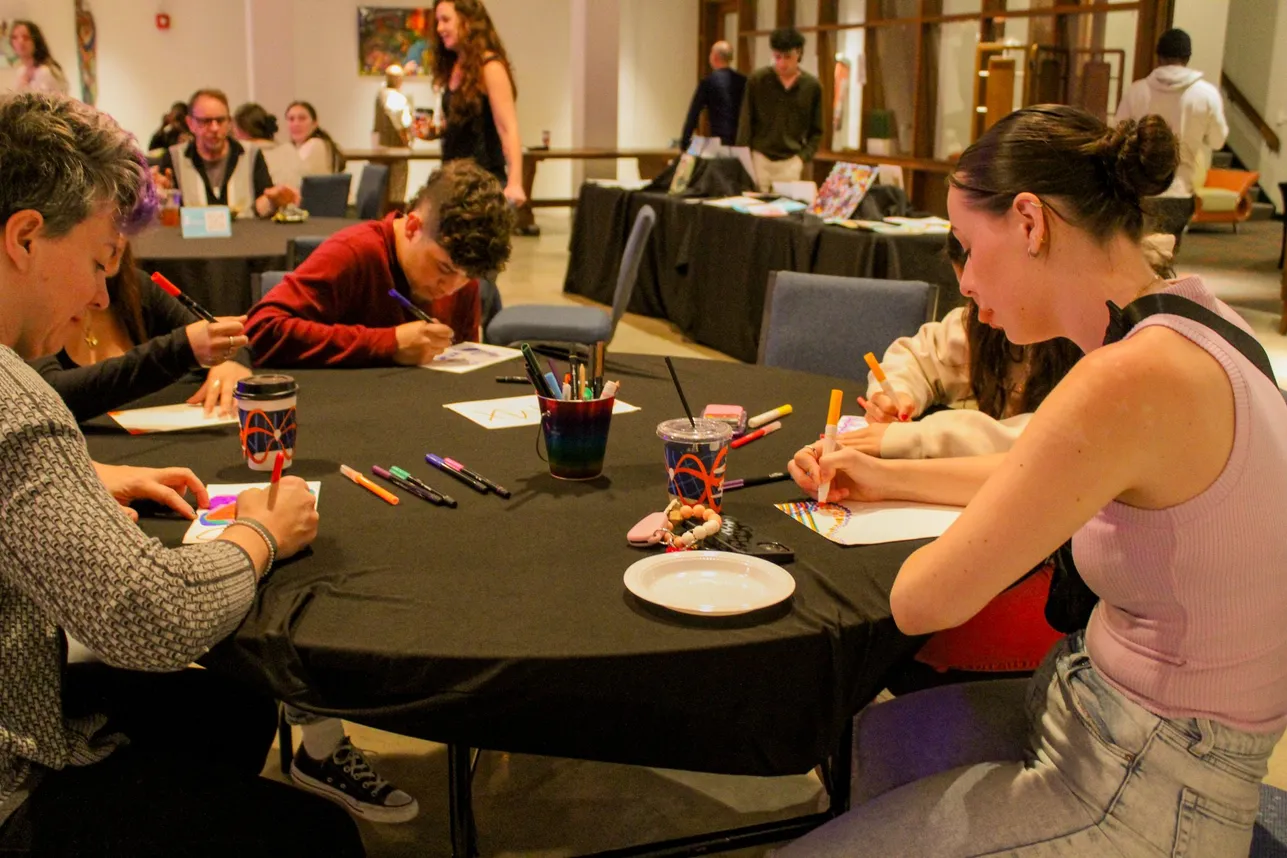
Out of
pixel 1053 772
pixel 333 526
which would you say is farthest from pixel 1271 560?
pixel 333 526

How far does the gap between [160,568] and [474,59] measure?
3777 mm

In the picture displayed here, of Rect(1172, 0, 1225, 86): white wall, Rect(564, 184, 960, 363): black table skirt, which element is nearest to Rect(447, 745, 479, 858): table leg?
Rect(564, 184, 960, 363): black table skirt

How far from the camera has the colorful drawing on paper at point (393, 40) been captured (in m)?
13.2

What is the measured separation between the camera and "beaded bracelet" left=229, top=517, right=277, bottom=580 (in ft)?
4.37

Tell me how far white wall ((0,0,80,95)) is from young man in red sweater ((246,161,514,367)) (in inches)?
459

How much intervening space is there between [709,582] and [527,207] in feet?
33.4

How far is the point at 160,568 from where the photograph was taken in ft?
3.82

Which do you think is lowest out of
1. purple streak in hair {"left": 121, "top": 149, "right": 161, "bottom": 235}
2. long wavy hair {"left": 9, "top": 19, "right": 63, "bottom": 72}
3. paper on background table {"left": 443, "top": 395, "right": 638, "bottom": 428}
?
paper on background table {"left": 443, "top": 395, "right": 638, "bottom": 428}

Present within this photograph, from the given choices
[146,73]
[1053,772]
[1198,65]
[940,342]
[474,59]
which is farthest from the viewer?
[146,73]

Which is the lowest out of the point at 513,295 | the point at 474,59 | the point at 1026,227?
the point at 513,295

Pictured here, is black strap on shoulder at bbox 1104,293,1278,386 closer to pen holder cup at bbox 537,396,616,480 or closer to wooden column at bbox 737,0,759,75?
pen holder cup at bbox 537,396,616,480

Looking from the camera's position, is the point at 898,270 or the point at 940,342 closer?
the point at 940,342

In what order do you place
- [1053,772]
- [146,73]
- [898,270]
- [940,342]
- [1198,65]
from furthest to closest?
[146,73] < [1198,65] < [898,270] < [940,342] < [1053,772]

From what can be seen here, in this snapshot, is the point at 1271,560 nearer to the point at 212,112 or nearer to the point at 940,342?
the point at 940,342
